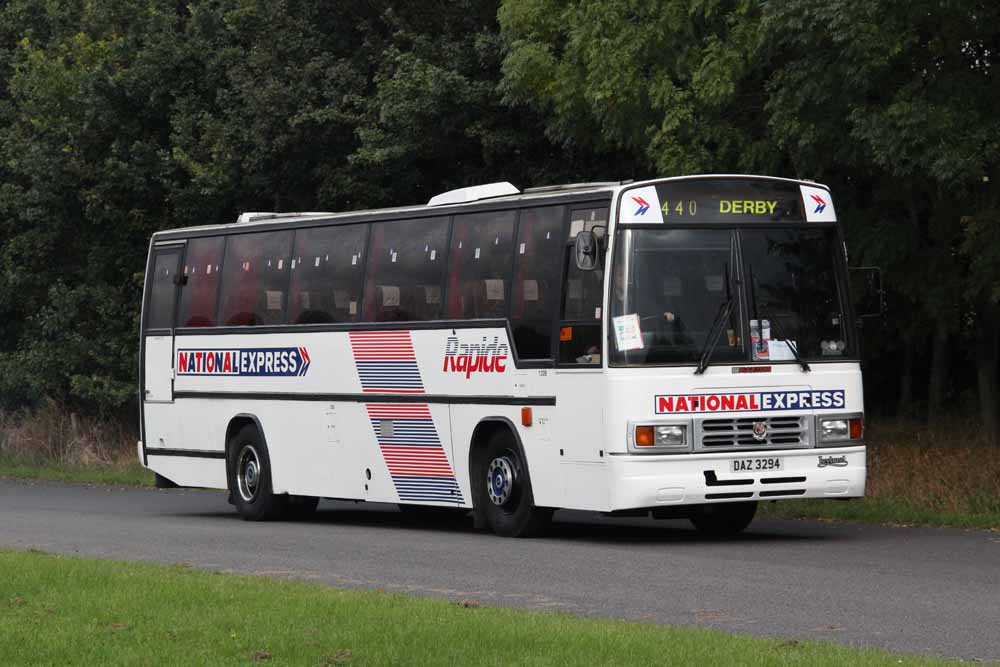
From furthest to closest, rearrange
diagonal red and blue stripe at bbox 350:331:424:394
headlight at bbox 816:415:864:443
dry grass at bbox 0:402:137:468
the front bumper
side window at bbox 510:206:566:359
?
dry grass at bbox 0:402:137:468
diagonal red and blue stripe at bbox 350:331:424:394
side window at bbox 510:206:566:359
headlight at bbox 816:415:864:443
the front bumper

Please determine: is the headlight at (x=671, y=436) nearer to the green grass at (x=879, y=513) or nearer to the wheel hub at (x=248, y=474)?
the green grass at (x=879, y=513)

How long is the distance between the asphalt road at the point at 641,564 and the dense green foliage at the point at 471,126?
15.8 ft

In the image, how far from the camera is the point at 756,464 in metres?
17.2

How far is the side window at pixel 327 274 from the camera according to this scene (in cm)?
2114

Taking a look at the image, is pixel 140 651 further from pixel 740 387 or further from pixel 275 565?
pixel 740 387

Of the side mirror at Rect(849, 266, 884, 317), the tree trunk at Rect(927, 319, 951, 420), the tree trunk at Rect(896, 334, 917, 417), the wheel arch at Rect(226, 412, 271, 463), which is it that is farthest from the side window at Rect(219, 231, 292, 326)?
the tree trunk at Rect(896, 334, 917, 417)

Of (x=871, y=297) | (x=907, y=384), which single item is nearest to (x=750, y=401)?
(x=871, y=297)

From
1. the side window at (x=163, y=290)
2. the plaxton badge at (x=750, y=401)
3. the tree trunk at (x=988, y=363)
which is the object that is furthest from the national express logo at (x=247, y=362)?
the tree trunk at (x=988, y=363)

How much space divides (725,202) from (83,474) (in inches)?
681

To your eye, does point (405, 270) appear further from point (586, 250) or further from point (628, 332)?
point (628, 332)

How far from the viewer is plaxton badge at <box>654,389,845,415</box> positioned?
56.0ft

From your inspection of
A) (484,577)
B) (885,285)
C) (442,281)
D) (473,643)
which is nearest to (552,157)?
(885,285)

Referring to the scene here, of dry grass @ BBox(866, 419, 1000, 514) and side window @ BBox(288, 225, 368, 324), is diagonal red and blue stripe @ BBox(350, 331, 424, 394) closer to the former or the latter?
side window @ BBox(288, 225, 368, 324)

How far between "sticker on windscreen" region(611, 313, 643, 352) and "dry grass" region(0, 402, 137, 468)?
17.9 meters
